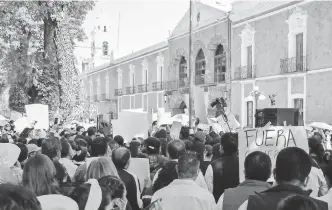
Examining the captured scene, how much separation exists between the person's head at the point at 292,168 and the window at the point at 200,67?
26.3 metres

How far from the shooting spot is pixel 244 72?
25188 millimetres

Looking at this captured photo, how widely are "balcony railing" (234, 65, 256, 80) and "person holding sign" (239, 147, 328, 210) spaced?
71.2 feet

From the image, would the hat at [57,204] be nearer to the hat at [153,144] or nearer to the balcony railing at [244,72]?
Result: the hat at [153,144]

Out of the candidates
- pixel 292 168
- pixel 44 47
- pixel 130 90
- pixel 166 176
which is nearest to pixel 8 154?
pixel 166 176

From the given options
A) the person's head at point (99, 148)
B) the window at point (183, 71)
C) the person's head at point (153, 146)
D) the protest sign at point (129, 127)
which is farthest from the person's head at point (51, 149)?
the window at point (183, 71)

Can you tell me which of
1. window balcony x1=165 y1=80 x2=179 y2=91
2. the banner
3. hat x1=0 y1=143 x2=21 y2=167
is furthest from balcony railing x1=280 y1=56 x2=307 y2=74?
hat x1=0 y1=143 x2=21 y2=167

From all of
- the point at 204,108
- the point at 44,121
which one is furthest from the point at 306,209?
the point at 44,121

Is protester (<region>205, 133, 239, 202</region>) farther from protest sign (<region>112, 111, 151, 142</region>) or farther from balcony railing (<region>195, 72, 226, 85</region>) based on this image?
balcony railing (<region>195, 72, 226, 85</region>)

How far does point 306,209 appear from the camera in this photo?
202cm

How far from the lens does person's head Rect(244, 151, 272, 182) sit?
3549 millimetres

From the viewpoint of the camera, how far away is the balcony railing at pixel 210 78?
89.8ft

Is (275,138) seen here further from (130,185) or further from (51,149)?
(51,149)

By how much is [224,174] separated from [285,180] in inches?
68.2

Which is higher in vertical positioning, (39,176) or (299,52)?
(299,52)
